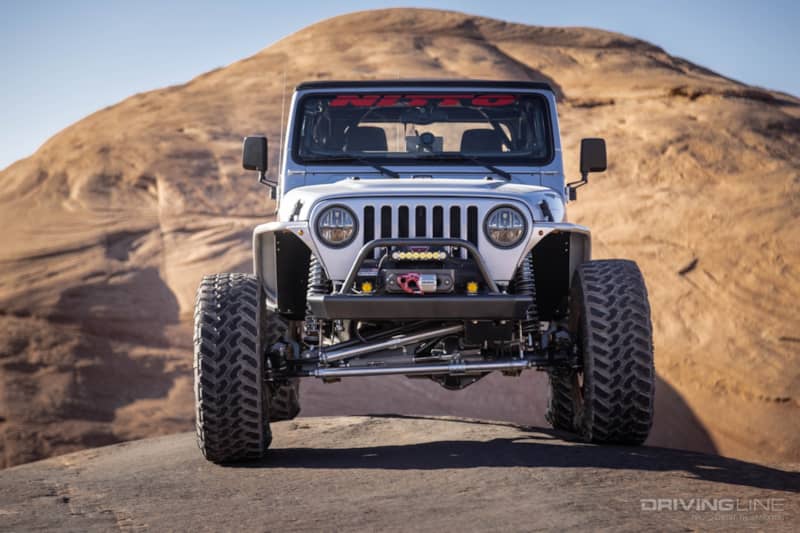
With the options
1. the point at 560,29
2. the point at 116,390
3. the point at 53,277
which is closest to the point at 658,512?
the point at 116,390

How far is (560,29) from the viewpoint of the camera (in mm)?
30984

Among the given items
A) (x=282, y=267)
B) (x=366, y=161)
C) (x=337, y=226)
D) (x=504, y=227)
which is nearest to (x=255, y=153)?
(x=366, y=161)

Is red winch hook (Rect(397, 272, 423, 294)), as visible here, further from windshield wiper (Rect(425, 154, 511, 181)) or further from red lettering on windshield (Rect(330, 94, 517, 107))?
red lettering on windshield (Rect(330, 94, 517, 107))

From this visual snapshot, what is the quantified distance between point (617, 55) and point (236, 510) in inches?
1017

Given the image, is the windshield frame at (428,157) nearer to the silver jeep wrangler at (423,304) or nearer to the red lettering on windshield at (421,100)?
the red lettering on windshield at (421,100)

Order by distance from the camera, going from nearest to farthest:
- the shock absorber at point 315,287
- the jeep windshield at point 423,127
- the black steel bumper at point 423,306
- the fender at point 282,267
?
the black steel bumper at point 423,306 → the shock absorber at point 315,287 → the fender at point 282,267 → the jeep windshield at point 423,127

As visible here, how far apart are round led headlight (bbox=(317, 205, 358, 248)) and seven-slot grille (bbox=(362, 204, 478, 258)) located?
0.25 feet

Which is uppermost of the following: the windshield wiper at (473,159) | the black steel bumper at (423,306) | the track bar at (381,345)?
the windshield wiper at (473,159)

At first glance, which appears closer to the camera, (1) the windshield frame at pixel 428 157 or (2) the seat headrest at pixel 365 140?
(1) the windshield frame at pixel 428 157

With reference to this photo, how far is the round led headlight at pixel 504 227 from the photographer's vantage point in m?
5.43

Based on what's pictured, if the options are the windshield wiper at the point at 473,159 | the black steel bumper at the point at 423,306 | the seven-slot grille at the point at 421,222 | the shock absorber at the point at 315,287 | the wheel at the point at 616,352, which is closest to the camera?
the black steel bumper at the point at 423,306

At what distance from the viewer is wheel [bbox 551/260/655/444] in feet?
17.3

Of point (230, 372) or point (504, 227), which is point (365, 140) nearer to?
point (504, 227)

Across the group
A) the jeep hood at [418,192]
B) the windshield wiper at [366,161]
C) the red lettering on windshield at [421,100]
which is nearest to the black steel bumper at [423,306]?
the jeep hood at [418,192]
